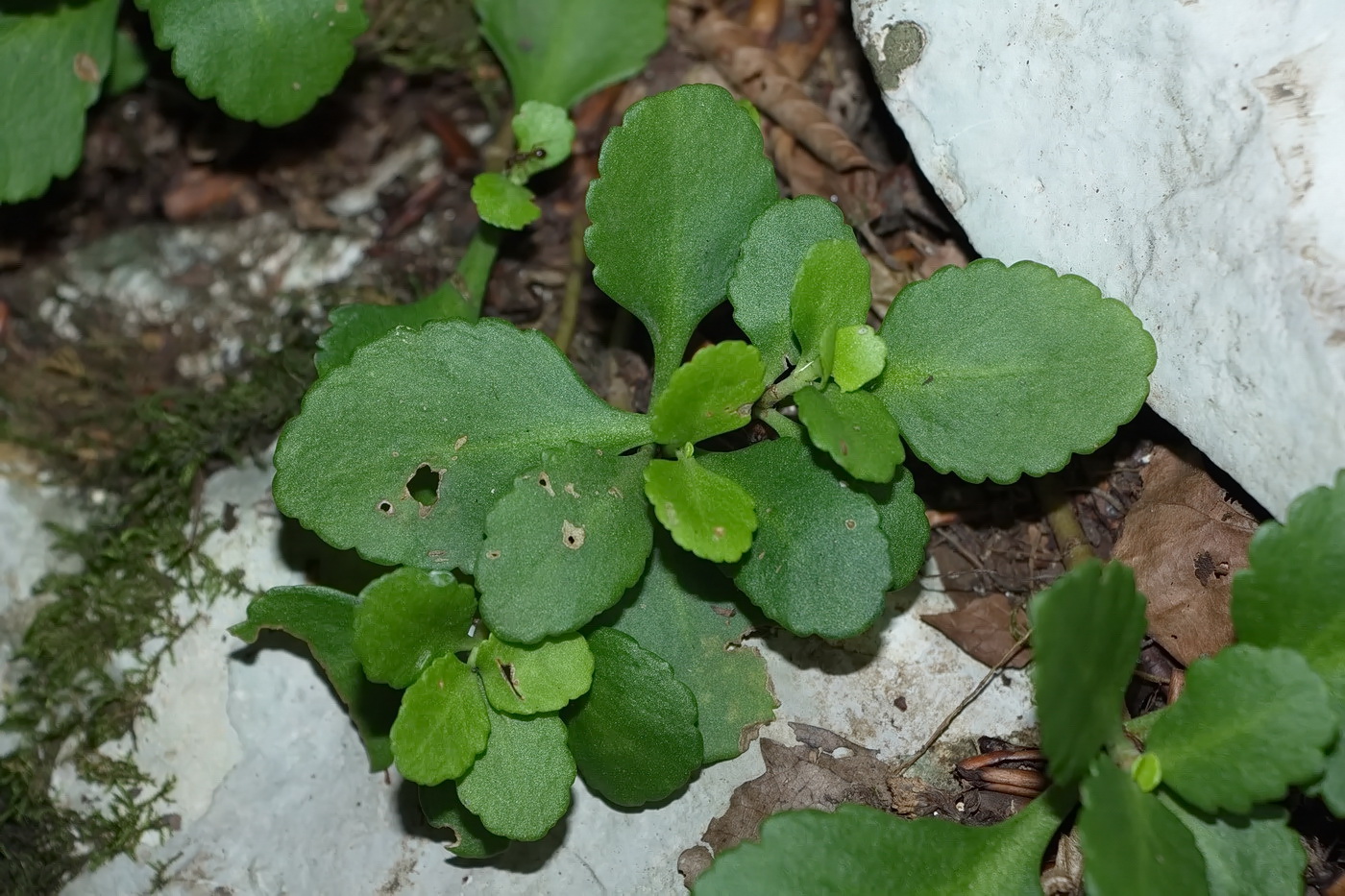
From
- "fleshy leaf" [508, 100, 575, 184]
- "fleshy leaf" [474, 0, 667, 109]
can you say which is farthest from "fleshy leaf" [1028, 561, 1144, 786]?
"fleshy leaf" [474, 0, 667, 109]

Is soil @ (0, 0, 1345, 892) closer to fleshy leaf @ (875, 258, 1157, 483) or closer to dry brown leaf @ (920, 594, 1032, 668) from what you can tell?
dry brown leaf @ (920, 594, 1032, 668)

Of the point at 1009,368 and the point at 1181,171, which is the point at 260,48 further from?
the point at 1181,171

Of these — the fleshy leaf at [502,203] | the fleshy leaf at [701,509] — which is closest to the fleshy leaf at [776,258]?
the fleshy leaf at [701,509]

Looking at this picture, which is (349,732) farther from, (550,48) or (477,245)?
(550,48)

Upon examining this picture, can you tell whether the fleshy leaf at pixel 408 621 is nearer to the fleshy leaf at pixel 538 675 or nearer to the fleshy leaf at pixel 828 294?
the fleshy leaf at pixel 538 675

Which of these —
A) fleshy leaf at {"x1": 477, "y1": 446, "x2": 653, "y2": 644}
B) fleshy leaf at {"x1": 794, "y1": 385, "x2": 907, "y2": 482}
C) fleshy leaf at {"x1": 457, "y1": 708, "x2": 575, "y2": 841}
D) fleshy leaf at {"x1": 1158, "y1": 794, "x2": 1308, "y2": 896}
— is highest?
fleshy leaf at {"x1": 794, "y1": 385, "x2": 907, "y2": 482}

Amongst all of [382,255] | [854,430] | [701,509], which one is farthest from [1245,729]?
[382,255]

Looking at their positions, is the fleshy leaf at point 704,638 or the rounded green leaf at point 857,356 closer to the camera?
the rounded green leaf at point 857,356
